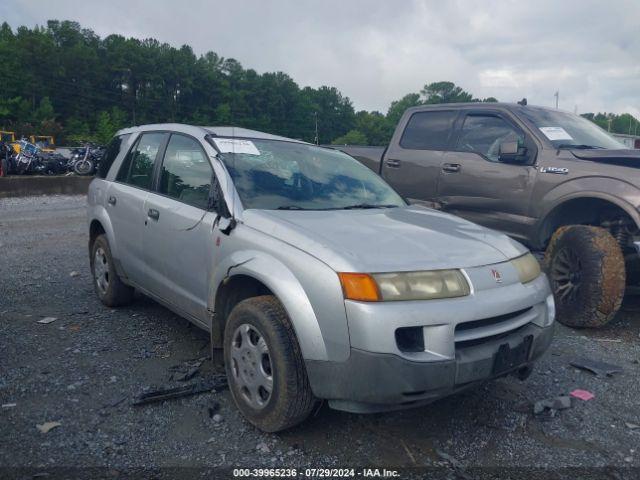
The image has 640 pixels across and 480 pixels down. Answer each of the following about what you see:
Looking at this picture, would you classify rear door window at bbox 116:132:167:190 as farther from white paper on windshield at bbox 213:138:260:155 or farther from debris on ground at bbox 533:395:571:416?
debris on ground at bbox 533:395:571:416

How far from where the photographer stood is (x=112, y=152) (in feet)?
17.3

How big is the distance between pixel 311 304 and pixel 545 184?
339cm

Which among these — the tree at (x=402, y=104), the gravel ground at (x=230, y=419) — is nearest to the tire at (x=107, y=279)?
the gravel ground at (x=230, y=419)

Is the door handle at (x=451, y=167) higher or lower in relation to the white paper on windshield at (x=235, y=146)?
lower

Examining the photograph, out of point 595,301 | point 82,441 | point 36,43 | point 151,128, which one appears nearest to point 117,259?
point 151,128

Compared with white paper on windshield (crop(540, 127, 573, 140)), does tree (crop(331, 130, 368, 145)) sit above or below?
above

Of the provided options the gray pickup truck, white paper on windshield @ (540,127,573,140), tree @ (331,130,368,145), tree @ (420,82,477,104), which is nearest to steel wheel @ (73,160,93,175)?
the gray pickup truck

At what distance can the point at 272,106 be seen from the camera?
72.2 m

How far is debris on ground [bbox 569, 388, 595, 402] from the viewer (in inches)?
140

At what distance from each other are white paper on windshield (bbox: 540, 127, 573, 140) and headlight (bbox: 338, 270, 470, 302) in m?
3.34

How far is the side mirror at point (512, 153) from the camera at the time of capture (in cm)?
519

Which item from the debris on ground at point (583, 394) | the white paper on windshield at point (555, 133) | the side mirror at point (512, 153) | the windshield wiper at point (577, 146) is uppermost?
the white paper on windshield at point (555, 133)

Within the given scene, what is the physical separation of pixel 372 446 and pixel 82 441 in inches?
60.5

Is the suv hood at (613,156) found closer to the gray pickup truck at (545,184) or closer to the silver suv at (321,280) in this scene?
the gray pickup truck at (545,184)
